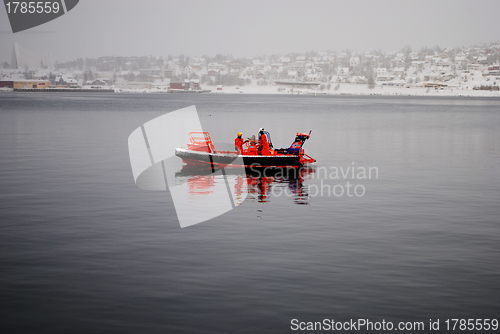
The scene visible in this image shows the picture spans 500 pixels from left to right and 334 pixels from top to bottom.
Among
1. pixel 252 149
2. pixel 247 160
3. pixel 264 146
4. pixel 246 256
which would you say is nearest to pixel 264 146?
pixel 264 146

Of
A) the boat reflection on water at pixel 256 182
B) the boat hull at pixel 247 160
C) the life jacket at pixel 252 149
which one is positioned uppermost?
the life jacket at pixel 252 149

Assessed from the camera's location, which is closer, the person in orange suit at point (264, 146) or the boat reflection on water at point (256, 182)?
the boat reflection on water at point (256, 182)

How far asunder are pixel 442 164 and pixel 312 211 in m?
20.0

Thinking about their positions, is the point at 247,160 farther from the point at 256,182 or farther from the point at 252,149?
the point at 256,182

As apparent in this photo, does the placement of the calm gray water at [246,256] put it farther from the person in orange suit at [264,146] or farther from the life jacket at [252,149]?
the life jacket at [252,149]

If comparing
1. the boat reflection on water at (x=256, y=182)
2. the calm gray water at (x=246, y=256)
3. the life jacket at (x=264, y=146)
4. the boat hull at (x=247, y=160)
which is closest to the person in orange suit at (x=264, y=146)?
the life jacket at (x=264, y=146)

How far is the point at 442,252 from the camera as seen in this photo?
1606 cm

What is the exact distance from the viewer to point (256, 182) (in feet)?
93.6

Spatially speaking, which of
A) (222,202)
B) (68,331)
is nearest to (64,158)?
(222,202)

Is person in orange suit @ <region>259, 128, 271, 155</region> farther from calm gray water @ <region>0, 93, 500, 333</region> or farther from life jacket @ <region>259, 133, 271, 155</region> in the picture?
calm gray water @ <region>0, 93, 500, 333</region>

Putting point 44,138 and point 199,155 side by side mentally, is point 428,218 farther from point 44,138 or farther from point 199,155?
point 44,138

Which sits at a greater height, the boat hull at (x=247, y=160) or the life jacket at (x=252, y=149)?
the life jacket at (x=252, y=149)

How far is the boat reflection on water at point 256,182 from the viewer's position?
24.9 meters

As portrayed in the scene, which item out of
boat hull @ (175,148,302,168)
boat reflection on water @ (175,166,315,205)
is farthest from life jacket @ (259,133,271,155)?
boat reflection on water @ (175,166,315,205)
